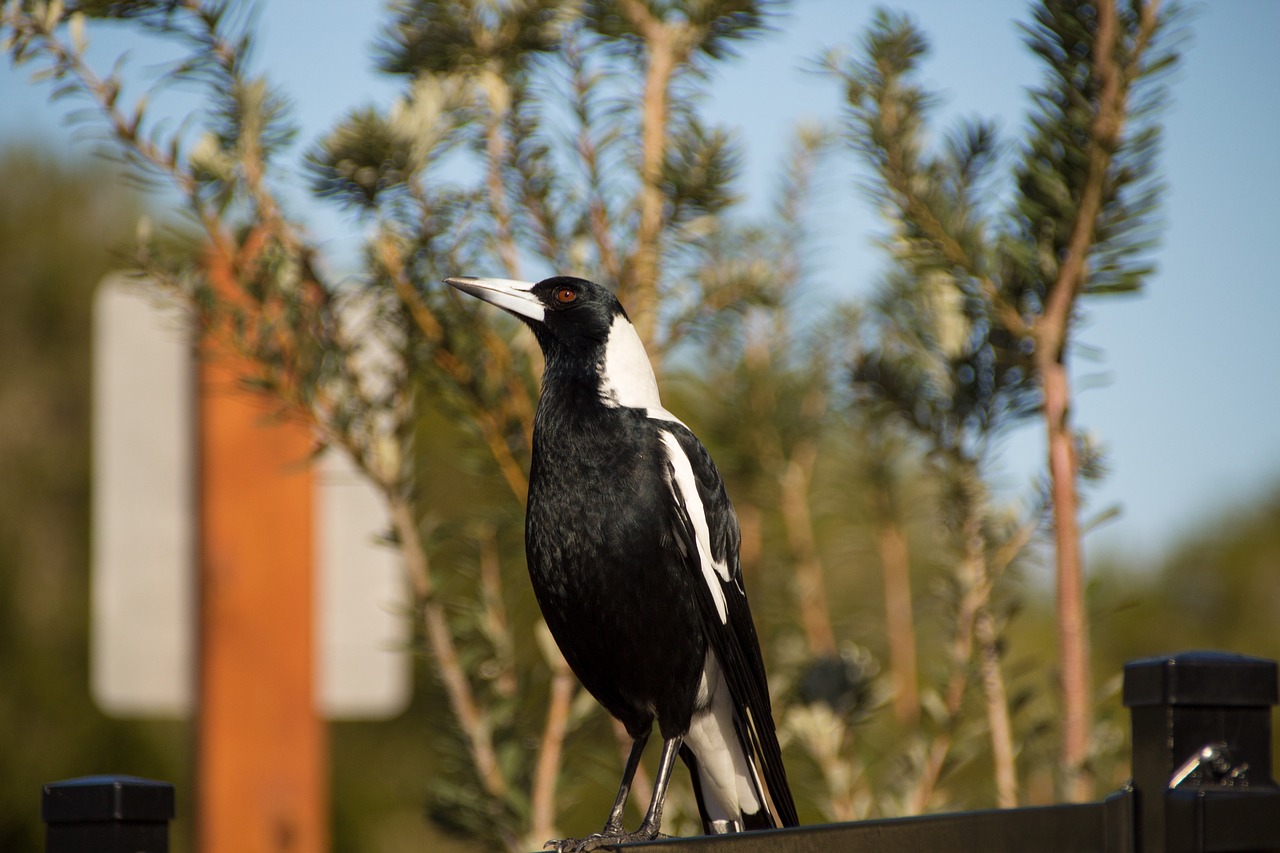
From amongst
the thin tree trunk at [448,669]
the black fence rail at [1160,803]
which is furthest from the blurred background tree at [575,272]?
the black fence rail at [1160,803]

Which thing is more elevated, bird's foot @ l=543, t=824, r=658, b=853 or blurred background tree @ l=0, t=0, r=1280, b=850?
blurred background tree @ l=0, t=0, r=1280, b=850

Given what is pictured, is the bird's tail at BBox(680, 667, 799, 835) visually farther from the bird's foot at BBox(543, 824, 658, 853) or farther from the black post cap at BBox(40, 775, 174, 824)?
the black post cap at BBox(40, 775, 174, 824)

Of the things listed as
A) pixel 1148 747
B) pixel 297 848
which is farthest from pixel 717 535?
pixel 297 848

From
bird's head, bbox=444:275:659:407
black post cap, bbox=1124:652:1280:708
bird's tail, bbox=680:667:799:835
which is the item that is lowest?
bird's tail, bbox=680:667:799:835

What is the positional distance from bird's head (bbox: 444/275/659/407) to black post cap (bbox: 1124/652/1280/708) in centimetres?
78

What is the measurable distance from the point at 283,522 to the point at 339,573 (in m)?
0.12

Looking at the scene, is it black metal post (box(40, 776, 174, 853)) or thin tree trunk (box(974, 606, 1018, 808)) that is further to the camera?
thin tree trunk (box(974, 606, 1018, 808))

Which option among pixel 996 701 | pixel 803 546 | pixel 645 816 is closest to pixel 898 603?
pixel 803 546

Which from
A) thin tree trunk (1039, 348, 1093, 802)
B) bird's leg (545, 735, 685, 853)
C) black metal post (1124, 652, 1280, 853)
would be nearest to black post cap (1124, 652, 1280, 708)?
black metal post (1124, 652, 1280, 853)

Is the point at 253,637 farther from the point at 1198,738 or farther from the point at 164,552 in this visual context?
the point at 1198,738

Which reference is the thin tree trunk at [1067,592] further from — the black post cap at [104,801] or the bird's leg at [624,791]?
the black post cap at [104,801]

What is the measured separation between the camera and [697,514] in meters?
1.42

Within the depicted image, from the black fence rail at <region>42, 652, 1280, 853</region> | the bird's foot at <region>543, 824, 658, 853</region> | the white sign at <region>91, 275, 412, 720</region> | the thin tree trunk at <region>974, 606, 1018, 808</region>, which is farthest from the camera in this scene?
the white sign at <region>91, 275, 412, 720</region>

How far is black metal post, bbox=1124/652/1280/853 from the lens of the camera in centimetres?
80
